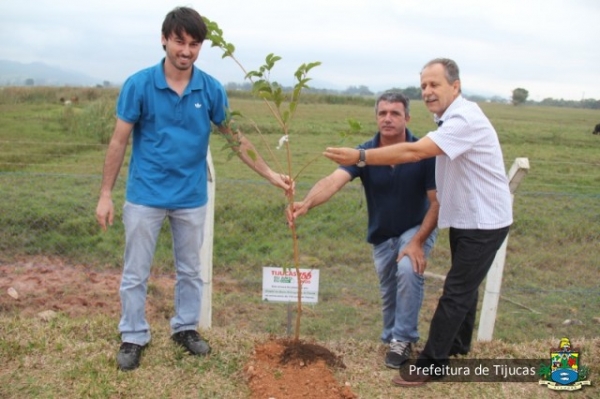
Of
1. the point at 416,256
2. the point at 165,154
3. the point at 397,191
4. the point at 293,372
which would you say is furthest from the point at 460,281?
the point at 165,154

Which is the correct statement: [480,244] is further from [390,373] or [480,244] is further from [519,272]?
[519,272]

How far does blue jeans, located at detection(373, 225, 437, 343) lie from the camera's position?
3603mm

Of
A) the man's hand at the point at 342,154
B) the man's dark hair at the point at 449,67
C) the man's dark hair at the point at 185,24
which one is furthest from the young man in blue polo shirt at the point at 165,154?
the man's dark hair at the point at 449,67

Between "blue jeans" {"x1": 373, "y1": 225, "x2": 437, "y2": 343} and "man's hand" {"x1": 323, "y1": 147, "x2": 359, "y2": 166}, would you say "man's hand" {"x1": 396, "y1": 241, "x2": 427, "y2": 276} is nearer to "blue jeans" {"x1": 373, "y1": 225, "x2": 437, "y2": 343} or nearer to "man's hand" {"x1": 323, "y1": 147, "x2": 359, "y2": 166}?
"blue jeans" {"x1": 373, "y1": 225, "x2": 437, "y2": 343}

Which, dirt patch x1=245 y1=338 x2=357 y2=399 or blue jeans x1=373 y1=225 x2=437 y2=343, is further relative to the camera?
blue jeans x1=373 y1=225 x2=437 y2=343

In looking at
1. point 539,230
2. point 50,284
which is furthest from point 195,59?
point 539,230

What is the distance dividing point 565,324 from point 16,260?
6.07 metres

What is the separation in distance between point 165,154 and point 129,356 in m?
1.27

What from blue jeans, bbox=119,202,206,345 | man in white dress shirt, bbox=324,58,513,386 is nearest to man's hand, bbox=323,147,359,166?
man in white dress shirt, bbox=324,58,513,386

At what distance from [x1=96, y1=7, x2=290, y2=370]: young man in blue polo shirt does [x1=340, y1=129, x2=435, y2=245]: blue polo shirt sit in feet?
2.25

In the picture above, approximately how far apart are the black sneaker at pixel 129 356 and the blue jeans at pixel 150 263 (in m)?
0.03

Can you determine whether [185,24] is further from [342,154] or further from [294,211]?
[294,211]

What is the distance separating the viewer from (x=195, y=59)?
3250 millimetres

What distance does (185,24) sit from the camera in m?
3.10
